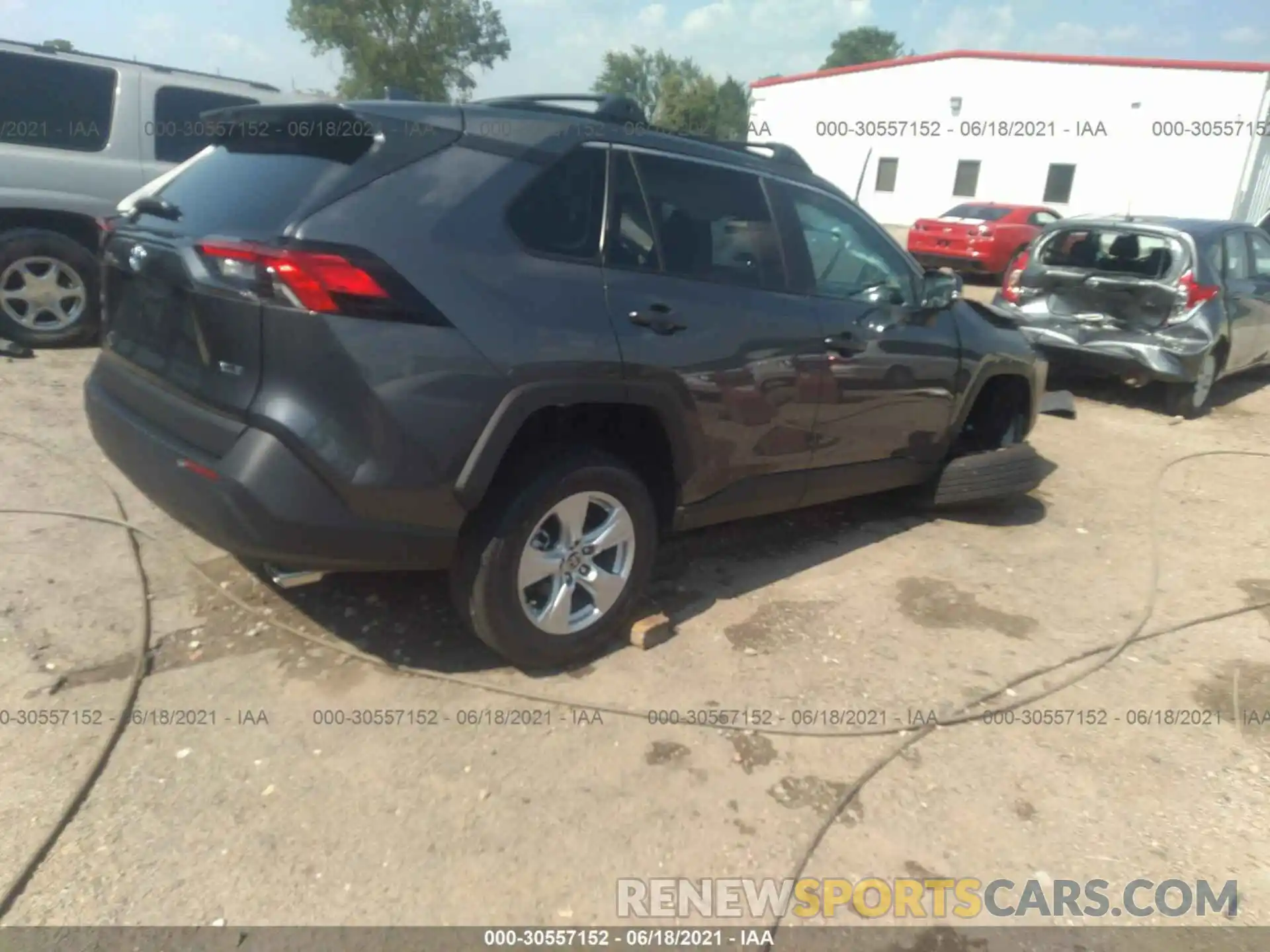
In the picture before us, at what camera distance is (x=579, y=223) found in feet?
10.4

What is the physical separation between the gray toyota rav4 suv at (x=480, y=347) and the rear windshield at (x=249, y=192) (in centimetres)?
1

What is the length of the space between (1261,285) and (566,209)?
25.8ft

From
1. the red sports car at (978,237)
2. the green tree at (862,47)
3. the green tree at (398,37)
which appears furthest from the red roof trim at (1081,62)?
the green tree at (862,47)

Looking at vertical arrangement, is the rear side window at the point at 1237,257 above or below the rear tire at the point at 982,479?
above

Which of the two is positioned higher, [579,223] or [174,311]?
[579,223]

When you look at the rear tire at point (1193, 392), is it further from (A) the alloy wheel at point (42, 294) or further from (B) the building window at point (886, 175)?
(B) the building window at point (886, 175)

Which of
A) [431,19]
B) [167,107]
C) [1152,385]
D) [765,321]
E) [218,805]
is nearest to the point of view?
[218,805]

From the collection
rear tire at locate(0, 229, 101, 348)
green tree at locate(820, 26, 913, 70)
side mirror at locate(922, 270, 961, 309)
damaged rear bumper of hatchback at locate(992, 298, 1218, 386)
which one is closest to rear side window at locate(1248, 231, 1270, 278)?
damaged rear bumper of hatchback at locate(992, 298, 1218, 386)

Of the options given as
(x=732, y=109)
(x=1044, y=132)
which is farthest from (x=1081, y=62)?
(x=732, y=109)

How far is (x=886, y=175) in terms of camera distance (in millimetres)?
31953

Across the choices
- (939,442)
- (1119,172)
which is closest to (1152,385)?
(939,442)

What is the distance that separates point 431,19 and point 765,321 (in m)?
49.1

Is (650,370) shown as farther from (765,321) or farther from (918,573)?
(918,573)

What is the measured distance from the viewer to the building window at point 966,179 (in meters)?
29.3
